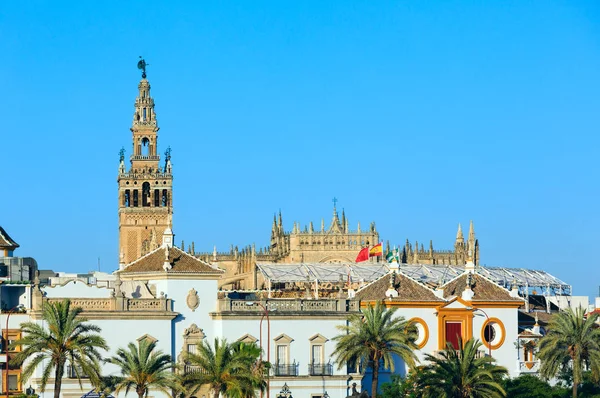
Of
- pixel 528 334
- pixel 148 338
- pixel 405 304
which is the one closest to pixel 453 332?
pixel 405 304

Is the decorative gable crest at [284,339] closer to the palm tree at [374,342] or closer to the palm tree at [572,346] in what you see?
the palm tree at [374,342]

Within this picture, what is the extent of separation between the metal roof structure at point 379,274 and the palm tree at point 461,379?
92.1 feet

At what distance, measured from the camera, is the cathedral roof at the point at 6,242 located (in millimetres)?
108438

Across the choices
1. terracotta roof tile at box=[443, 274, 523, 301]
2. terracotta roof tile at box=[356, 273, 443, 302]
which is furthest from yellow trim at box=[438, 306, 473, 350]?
terracotta roof tile at box=[443, 274, 523, 301]

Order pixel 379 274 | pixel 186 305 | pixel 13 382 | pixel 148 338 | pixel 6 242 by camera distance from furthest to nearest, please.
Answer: pixel 379 274 < pixel 6 242 < pixel 186 305 < pixel 13 382 < pixel 148 338

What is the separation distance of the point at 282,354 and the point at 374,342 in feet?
17.7

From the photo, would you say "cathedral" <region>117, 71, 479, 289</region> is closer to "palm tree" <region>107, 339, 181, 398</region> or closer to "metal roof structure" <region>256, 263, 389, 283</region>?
"metal roof structure" <region>256, 263, 389, 283</region>

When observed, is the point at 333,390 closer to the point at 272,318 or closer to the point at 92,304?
the point at 272,318

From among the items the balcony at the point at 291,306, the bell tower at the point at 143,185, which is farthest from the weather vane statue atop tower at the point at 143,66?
the balcony at the point at 291,306

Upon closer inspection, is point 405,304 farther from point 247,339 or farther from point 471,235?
point 471,235

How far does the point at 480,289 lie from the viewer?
10200 centimetres

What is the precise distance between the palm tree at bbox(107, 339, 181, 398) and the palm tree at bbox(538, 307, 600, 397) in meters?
22.0

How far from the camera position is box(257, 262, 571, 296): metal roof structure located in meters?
123

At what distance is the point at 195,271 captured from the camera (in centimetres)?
9106
